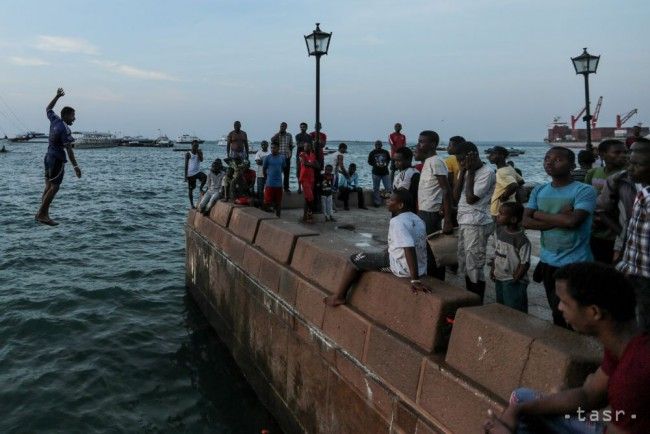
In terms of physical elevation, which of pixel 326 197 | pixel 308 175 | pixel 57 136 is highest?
pixel 57 136

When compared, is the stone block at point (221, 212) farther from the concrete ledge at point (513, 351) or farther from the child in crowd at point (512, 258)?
the concrete ledge at point (513, 351)

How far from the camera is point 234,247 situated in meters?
8.41

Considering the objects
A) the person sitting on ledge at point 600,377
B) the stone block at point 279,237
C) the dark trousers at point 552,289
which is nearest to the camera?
the person sitting on ledge at point 600,377

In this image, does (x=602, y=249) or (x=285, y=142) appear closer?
(x=602, y=249)

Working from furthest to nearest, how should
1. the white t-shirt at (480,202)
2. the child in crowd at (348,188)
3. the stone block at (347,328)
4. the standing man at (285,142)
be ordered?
the child in crowd at (348,188) → the standing man at (285,142) → the white t-shirt at (480,202) → the stone block at (347,328)

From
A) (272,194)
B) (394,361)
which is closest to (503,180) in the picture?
(394,361)

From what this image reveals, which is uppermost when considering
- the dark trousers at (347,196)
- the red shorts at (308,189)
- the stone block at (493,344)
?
the red shorts at (308,189)

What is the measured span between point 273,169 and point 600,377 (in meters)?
8.55

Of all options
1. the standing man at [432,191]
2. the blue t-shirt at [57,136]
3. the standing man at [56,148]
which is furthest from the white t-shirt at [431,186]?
the blue t-shirt at [57,136]

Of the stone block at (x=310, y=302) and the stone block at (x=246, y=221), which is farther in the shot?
the stone block at (x=246, y=221)

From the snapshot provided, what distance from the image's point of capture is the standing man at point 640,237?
332cm

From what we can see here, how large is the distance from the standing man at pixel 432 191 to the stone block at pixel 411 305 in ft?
3.30

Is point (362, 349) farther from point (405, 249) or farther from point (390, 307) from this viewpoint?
point (405, 249)

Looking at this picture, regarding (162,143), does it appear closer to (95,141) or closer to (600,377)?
(95,141)
